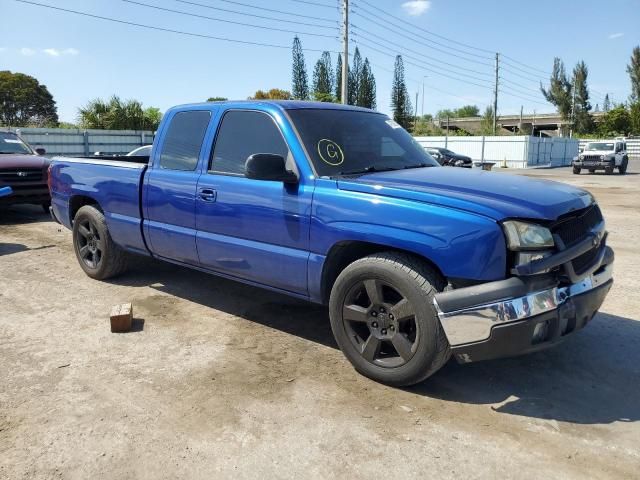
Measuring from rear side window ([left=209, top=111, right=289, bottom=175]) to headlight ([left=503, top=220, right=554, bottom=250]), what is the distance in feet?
5.68

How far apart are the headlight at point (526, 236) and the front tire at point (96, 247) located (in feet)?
13.7

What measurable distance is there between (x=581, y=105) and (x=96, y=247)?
326 ft

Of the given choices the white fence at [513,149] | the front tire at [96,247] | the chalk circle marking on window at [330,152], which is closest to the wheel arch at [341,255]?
the chalk circle marking on window at [330,152]

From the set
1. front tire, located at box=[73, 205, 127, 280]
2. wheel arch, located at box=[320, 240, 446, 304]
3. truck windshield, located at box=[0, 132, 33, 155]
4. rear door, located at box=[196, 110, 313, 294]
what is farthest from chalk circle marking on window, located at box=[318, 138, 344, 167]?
truck windshield, located at box=[0, 132, 33, 155]

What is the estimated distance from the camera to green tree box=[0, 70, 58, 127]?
71.4 metres

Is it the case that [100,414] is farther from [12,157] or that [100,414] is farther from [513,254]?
[12,157]

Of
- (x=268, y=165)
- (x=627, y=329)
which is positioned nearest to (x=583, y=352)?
(x=627, y=329)

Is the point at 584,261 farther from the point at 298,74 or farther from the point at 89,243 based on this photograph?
the point at 298,74

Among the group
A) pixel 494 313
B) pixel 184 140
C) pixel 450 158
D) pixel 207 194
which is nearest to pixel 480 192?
pixel 494 313

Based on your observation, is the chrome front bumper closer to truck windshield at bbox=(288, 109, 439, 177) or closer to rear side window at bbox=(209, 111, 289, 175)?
truck windshield at bbox=(288, 109, 439, 177)

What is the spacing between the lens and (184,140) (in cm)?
474

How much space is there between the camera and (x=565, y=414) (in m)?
3.11

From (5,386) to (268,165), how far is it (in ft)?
7.36

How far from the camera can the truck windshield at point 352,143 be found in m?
3.87
